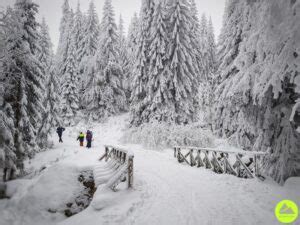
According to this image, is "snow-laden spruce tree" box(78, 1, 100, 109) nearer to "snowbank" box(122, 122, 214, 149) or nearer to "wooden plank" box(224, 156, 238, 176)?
"snowbank" box(122, 122, 214, 149)

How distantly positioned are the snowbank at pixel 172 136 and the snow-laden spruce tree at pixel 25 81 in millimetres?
8967

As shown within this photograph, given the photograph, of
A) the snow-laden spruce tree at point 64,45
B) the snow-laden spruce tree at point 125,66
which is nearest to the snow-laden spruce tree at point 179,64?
the snow-laden spruce tree at point 125,66

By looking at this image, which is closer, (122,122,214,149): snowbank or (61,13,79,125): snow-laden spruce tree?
(122,122,214,149): snowbank

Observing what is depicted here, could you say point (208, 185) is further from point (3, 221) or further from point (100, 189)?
point (3, 221)

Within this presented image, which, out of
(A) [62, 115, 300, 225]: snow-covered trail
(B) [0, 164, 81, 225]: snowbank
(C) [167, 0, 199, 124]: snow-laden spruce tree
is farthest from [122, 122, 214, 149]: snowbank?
(B) [0, 164, 81, 225]: snowbank

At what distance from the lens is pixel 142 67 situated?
23391 mm

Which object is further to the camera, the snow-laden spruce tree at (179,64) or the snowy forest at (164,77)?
the snow-laden spruce tree at (179,64)

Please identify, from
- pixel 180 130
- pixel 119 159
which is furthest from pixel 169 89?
pixel 119 159

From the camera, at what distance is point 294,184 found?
722 centimetres

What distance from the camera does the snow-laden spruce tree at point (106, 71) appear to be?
33.3 m

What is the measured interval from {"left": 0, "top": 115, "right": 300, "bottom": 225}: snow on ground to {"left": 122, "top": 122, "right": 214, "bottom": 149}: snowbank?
6.43 meters

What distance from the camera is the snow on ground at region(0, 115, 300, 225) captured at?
5913 mm

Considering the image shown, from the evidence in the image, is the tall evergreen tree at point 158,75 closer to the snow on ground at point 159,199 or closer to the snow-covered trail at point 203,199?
the snow on ground at point 159,199

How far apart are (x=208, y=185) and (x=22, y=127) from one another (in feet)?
43.7
